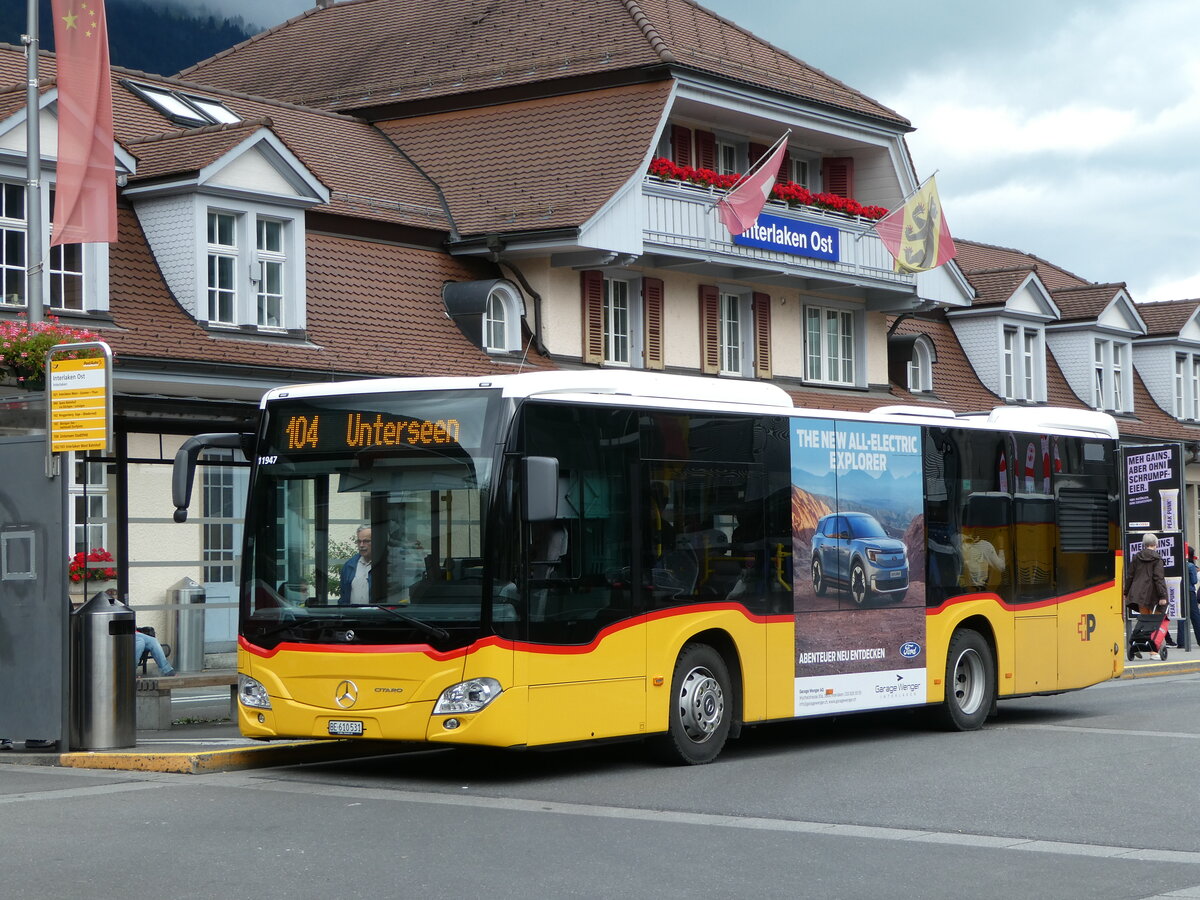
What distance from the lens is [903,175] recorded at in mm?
33469

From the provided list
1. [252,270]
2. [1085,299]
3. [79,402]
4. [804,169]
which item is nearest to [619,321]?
[804,169]

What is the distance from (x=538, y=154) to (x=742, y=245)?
3670 millimetres

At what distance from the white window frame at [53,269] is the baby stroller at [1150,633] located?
52.8 feet

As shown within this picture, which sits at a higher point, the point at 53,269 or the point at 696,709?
the point at 53,269

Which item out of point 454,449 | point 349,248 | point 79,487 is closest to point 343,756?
point 454,449

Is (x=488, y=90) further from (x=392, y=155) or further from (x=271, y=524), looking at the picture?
(x=271, y=524)

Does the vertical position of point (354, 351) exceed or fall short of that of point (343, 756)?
it exceeds it

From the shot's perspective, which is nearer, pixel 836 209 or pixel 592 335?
pixel 592 335

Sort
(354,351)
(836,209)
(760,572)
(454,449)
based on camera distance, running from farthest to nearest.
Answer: (836,209) → (354,351) → (760,572) → (454,449)

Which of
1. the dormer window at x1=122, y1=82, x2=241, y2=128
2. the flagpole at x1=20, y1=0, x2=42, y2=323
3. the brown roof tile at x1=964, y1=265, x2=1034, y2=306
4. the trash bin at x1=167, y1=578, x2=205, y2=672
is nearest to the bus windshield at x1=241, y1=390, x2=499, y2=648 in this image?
the flagpole at x1=20, y1=0, x2=42, y2=323

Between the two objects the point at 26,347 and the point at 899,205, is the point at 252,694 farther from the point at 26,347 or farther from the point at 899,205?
the point at 899,205

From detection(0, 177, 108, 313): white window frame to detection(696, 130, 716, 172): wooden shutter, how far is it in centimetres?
1255

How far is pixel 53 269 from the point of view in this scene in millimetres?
20672

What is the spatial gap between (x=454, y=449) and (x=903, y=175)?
72.9ft
